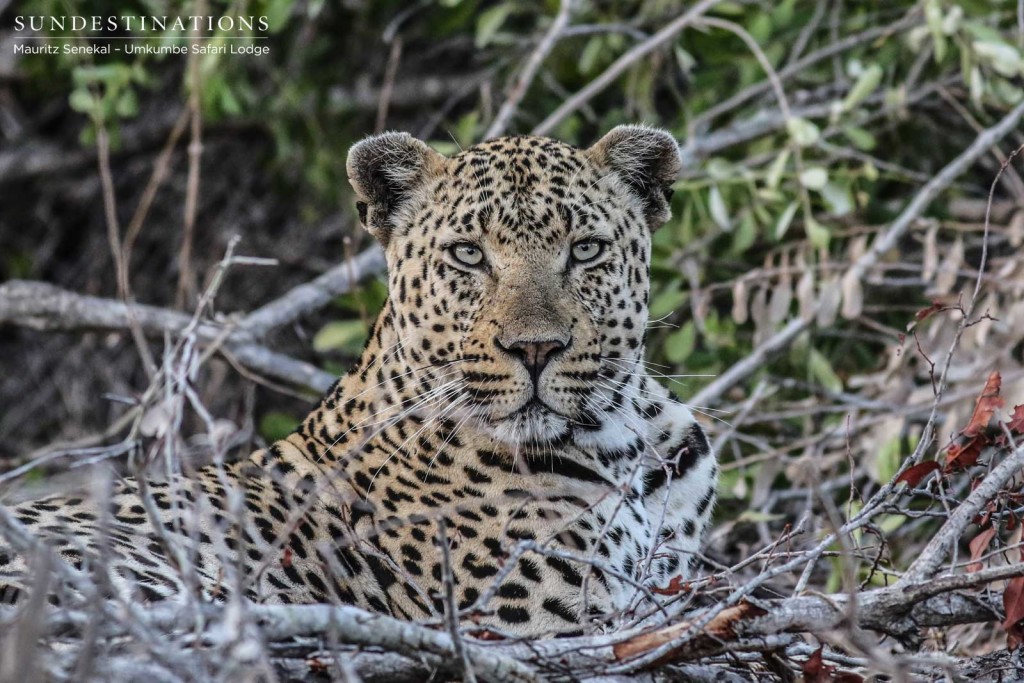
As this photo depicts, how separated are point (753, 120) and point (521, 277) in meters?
3.49

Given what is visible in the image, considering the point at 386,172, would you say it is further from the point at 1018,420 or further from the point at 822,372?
the point at 822,372

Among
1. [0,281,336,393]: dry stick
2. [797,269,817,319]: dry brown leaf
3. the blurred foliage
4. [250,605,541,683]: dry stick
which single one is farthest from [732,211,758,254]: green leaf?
[250,605,541,683]: dry stick

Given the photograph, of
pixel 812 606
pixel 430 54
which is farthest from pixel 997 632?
pixel 430 54

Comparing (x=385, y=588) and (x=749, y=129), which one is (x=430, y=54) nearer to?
(x=749, y=129)

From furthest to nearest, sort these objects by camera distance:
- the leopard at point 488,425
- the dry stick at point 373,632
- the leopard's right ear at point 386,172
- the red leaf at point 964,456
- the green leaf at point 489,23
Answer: the green leaf at point 489,23
the leopard's right ear at point 386,172
the leopard at point 488,425
the red leaf at point 964,456
the dry stick at point 373,632

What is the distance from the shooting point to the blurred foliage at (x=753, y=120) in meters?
7.49

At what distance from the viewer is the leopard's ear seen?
18.5 feet

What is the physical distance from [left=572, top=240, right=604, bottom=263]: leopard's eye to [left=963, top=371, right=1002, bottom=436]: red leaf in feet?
4.95

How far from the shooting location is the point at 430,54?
10.7 m

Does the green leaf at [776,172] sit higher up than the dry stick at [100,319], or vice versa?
the green leaf at [776,172]

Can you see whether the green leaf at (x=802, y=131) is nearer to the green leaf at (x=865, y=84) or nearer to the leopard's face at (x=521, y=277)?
the green leaf at (x=865, y=84)

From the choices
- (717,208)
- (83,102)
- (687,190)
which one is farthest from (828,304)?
(83,102)

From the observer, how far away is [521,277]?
203 inches

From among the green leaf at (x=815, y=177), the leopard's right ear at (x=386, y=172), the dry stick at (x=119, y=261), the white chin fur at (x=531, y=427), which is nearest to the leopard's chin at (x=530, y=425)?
the white chin fur at (x=531, y=427)
